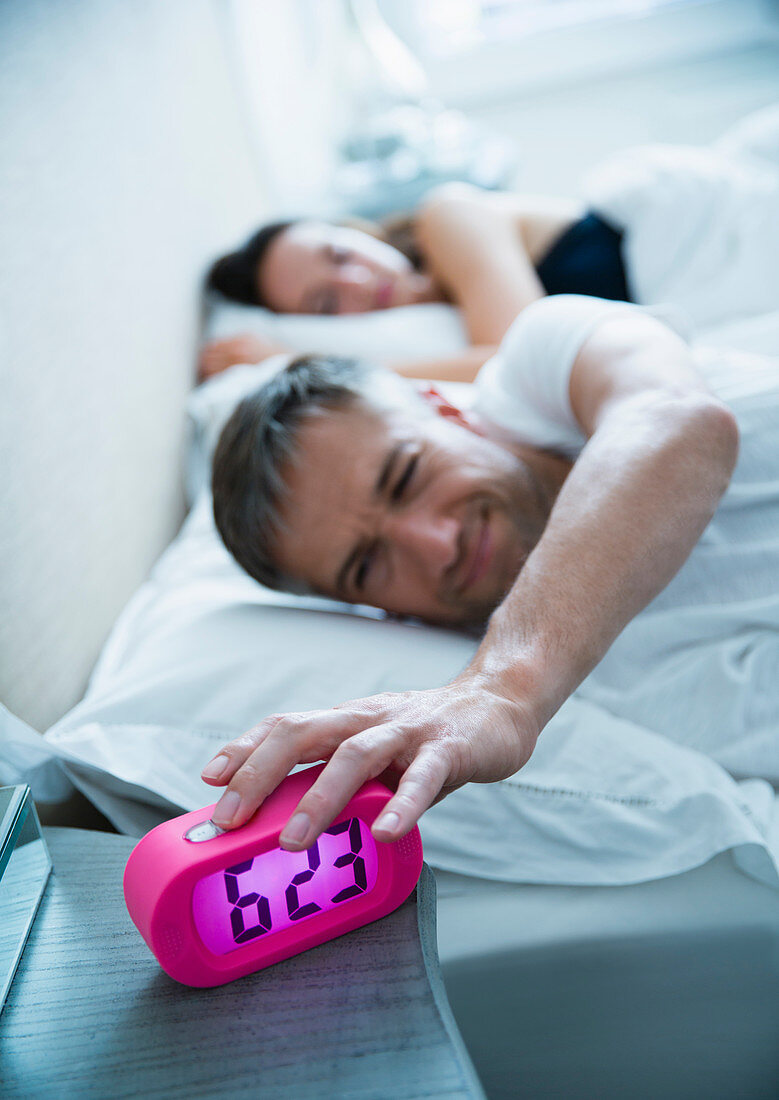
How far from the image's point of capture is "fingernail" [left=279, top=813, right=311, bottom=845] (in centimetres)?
43

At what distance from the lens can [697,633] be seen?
844mm

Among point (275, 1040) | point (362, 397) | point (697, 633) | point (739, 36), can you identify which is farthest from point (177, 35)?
point (739, 36)

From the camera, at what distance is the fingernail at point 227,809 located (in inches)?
17.7

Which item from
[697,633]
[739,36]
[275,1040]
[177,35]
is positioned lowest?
[697,633]

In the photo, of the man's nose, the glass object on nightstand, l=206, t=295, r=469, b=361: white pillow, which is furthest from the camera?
l=206, t=295, r=469, b=361: white pillow

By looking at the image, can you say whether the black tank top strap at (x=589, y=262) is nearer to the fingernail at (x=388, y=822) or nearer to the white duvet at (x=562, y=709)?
the white duvet at (x=562, y=709)

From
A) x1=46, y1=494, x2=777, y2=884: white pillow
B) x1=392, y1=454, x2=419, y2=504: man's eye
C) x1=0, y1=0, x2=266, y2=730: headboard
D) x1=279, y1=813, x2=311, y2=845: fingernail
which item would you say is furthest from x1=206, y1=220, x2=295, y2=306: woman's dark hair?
x1=279, y1=813, x2=311, y2=845: fingernail

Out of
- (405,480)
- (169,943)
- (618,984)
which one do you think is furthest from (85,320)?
(618,984)

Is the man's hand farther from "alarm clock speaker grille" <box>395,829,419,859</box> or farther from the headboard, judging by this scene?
the headboard

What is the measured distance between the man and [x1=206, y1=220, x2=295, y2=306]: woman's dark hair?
65 centimetres

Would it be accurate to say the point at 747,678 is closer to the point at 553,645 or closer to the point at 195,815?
the point at 553,645

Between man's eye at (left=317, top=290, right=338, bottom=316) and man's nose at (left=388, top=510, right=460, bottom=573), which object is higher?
man's eye at (left=317, top=290, right=338, bottom=316)

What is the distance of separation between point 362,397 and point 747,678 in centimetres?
56

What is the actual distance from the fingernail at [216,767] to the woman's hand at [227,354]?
43.3 inches
